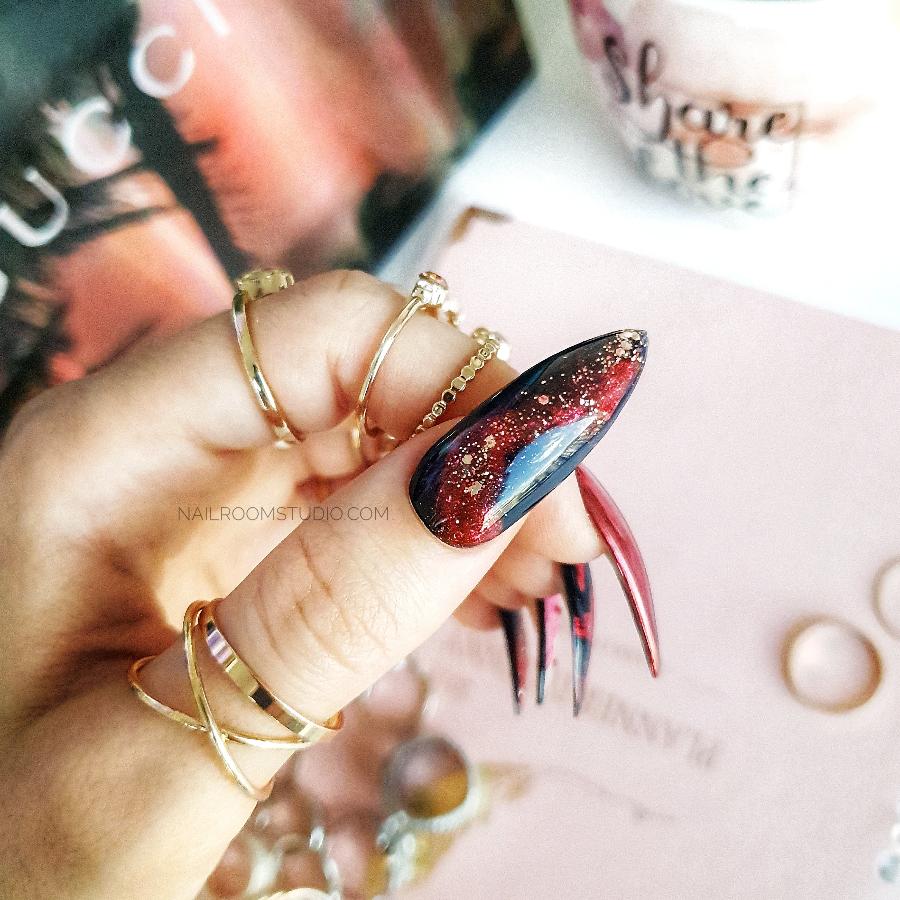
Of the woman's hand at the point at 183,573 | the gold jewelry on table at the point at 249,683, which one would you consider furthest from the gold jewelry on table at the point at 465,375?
the gold jewelry on table at the point at 249,683

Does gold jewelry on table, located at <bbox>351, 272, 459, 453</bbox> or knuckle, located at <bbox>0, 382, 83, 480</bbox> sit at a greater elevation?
gold jewelry on table, located at <bbox>351, 272, 459, 453</bbox>

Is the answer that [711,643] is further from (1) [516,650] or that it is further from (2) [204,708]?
(2) [204,708]

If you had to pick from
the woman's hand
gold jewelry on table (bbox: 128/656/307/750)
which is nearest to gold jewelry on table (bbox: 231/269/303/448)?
the woman's hand

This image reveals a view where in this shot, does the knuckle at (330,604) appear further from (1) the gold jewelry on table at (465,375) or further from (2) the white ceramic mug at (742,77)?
(2) the white ceramic mug at (742,77)

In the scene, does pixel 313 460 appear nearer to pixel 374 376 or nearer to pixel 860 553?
pixel 374 376

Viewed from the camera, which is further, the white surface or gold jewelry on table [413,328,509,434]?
the white surface

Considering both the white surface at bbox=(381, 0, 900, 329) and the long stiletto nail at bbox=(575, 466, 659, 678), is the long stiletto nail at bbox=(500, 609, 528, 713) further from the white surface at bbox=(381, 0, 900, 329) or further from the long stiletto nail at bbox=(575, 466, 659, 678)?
the white surface at bbox=(381, 0, 900, 329)

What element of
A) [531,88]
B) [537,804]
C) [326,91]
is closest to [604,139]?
[531,88]
